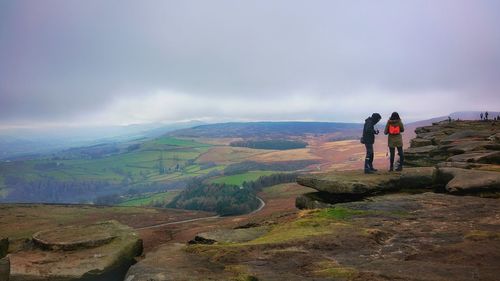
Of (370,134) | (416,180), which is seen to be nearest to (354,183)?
(416,180)

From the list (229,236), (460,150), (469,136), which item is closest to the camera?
(229,236)

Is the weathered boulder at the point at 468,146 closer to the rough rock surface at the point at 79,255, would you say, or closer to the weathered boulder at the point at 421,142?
the weathered boulder at the point at 421,142

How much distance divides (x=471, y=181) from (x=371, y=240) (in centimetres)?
1044

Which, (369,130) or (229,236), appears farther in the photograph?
(369,130)

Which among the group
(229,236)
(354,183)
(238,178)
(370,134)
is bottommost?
(238,178)

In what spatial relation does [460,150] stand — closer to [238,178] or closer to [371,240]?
[371,240]

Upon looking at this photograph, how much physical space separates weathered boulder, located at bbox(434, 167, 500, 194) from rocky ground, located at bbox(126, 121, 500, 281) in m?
0.05

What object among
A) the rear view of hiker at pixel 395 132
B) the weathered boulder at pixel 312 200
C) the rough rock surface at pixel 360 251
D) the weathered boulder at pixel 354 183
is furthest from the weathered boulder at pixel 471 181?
the weathered boulder at pixel 312 200

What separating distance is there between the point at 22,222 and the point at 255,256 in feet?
253

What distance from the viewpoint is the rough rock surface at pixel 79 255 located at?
1636 cm

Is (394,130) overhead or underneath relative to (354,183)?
overhead

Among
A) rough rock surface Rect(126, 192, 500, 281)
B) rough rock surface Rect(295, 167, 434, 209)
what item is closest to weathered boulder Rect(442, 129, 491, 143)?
rough rock surface Rect(295, 167, 434, 209)

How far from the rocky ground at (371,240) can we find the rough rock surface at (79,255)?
3977 mm

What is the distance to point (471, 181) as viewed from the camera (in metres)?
20.9
